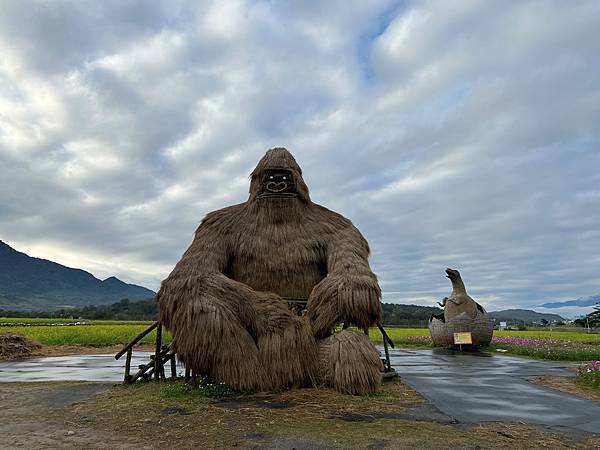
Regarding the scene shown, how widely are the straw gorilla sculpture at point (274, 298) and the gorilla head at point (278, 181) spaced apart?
2 centimetres

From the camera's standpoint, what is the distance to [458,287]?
15.4 metres

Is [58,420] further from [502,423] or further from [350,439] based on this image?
[502,423]

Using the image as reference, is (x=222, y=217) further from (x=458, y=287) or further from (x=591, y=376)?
(x=458, y=287)

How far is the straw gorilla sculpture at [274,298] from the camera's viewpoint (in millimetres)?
5832

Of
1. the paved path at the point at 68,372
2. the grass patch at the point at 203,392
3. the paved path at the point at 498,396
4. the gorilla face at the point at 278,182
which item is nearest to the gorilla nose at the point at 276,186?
the gorilla face at the point at 278,182

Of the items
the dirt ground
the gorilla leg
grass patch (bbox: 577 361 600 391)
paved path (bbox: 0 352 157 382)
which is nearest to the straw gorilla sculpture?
the gorilla leg

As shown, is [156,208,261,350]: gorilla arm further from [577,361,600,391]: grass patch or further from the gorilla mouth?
the gorilla mouth

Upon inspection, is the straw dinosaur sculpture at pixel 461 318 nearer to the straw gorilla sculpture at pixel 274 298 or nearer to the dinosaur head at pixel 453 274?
the dinosaur head at pixel 453 274

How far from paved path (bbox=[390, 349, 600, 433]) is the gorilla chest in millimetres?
2155

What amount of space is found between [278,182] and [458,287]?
32.2 ft

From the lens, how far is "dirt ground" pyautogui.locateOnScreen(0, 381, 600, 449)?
3803mm

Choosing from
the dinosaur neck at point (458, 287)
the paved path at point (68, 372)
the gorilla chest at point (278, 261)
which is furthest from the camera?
the dinosaur neck at point (458, 287)

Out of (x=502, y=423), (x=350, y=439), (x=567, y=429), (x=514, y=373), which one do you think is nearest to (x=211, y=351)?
(x=350, y=439)

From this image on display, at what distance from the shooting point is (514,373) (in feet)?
29.7
